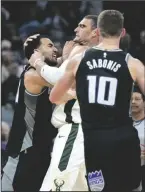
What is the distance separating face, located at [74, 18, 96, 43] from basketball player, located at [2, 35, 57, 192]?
1.61 feet

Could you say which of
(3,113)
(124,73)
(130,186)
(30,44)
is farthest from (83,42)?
(3,113)

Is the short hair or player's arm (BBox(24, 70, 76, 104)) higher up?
the short hair

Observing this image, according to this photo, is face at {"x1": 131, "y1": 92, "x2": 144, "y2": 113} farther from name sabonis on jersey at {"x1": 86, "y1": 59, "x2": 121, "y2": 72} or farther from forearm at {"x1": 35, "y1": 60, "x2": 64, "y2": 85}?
name sabonis on jersey at {"x1": 86, "y1": 59, "x2": 121, "y2": 72}

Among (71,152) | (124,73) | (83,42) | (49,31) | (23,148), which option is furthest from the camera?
(49,31)

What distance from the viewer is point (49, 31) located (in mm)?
15523

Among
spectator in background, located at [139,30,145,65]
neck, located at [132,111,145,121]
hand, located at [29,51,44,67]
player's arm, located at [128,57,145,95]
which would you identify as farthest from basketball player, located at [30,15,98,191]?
spectator in background, located at [139,30,145,65]

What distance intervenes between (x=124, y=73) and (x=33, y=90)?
1.53 meters

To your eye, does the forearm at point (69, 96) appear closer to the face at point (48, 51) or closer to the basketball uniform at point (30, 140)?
the basketball uniform at point (30, 140)

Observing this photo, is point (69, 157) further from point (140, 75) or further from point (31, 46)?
point (31, 46)

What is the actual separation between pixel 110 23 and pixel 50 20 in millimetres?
10402

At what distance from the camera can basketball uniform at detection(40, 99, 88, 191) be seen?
5691 mm

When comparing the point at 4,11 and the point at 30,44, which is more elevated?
the point at 30,44

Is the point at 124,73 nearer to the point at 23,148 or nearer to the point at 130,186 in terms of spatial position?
the point at 130,186

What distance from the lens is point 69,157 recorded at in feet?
18.9
